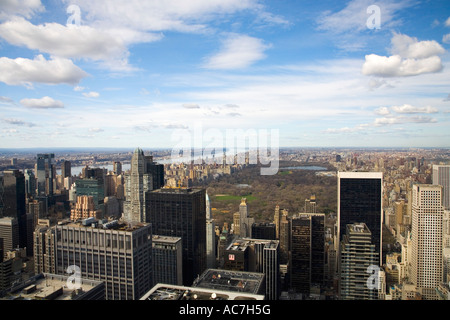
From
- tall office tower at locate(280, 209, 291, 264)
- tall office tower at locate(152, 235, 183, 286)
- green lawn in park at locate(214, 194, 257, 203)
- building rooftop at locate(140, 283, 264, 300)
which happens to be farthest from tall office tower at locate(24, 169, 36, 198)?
tall office tower at locate(280, 209, 291, 264)

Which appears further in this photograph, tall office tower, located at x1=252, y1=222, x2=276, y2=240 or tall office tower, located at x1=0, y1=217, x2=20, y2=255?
tall office tower, located at x1=252, y1=222, x2=276, y2=240

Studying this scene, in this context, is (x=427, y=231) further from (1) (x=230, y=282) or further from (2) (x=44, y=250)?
(2) (x=44, y=250)

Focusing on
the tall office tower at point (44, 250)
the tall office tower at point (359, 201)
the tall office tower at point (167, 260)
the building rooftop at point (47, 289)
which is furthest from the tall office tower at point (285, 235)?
the building rooftop at point (47, 289)

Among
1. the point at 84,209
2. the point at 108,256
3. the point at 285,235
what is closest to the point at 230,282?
the point at 108,256

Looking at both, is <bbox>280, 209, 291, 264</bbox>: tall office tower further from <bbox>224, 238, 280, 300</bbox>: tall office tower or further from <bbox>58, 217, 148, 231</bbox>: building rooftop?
<bbox>58, 217, 148, 231</bbox>: building rooftop
